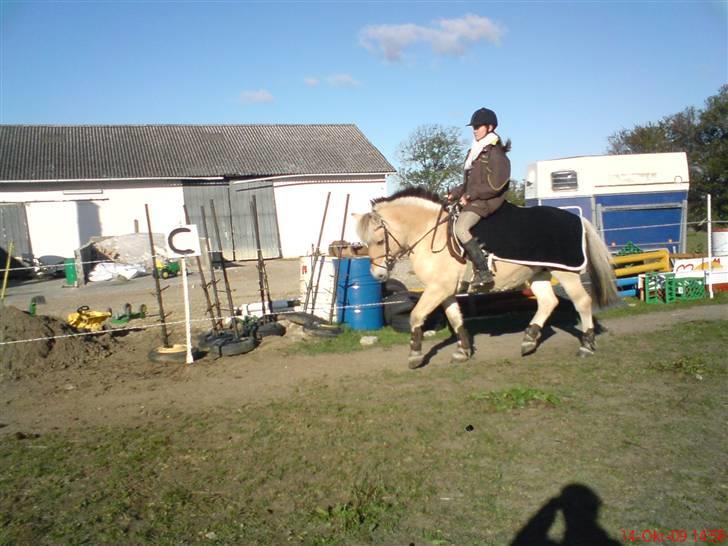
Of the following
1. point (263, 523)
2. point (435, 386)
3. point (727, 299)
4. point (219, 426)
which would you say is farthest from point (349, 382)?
point (727, 299)

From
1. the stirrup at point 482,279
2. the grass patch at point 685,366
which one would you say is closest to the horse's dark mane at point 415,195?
the stirrup at point 482,279

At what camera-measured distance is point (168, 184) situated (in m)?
26.2

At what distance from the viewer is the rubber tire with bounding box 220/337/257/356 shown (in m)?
8.43

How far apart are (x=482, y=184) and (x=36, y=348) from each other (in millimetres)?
6487

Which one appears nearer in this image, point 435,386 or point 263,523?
point 263,523

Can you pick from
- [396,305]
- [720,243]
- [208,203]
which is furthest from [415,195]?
[208,203]

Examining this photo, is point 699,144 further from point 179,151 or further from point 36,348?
point 36,348

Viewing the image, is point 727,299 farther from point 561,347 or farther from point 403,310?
point 403,310

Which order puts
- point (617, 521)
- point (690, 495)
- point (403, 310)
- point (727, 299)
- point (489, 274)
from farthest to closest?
1. point (727, 299)
2. point (403, 310)
3. point (489, 274)
4. point (690, 495)
5. point (617, 521)

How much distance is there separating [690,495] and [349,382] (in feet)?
12.5

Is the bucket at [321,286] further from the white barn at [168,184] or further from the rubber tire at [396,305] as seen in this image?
Result: the white barn at [168,184]

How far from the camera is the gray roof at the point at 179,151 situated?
84.9 feet

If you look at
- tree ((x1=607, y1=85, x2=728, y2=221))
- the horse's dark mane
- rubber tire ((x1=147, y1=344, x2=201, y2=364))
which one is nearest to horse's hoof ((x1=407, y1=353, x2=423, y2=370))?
the horse's dark mane

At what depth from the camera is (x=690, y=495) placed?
383 cm
